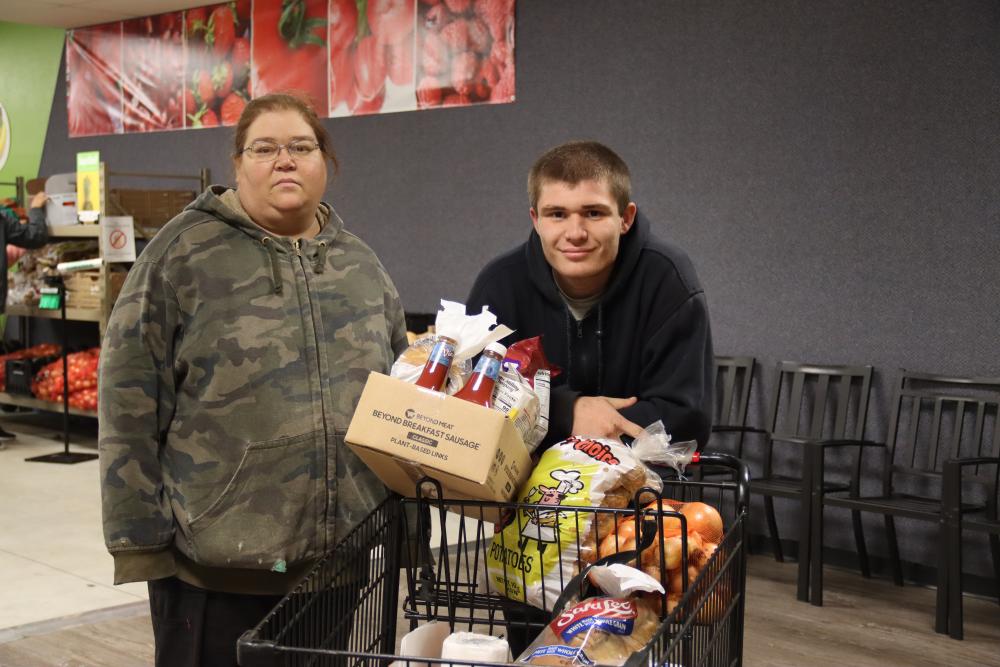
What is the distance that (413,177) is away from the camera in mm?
7012

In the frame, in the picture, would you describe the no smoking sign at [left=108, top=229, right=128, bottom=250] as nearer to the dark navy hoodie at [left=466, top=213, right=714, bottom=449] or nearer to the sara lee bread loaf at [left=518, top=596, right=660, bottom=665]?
the dark navy hoodie at [left=466, top=213, right=714, bottom=449]

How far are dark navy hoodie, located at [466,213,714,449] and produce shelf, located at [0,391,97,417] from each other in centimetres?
596

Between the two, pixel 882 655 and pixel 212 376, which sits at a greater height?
pixel 212 376

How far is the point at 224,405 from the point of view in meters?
1.99

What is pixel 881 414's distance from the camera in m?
4.97

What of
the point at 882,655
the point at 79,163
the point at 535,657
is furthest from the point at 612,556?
the point at 79,163

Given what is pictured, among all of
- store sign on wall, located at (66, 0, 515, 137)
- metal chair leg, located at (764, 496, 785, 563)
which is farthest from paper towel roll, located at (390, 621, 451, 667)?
store sign on wall, located at (66, 0, 515, 137)

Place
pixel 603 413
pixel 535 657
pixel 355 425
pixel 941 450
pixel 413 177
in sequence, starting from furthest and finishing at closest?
pixel 413 177 < pixel 941 450 < pixel 603 413 < pixel 355 425 < pixel 535 657

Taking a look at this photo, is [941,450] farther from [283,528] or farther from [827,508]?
[283,528]

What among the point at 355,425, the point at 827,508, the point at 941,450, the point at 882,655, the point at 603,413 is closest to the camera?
the point at 355,425

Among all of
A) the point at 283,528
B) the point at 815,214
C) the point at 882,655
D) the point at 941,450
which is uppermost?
the point at 815,214

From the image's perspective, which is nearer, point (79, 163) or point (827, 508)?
point (827, 508)

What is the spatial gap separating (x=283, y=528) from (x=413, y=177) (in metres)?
5.17

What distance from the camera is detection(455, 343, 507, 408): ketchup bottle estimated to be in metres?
1.49
